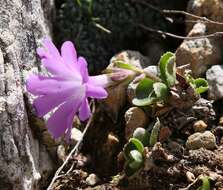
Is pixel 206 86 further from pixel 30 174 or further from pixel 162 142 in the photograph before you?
pixel 30 174

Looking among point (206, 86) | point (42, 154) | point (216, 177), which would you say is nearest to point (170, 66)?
point (206, 86)

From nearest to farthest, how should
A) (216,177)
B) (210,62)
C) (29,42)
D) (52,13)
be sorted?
(216,177) → (29,42) → (210,62) → (52,13)

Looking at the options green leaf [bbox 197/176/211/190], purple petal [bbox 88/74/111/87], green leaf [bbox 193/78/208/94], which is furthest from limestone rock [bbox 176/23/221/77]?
green leaf [bbox 197/176/211/190]

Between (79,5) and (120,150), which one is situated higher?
(79,5)

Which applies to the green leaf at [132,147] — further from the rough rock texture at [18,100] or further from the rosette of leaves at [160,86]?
the rough rock texture at [18,100]

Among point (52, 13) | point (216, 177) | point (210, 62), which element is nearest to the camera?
point (216, 177)

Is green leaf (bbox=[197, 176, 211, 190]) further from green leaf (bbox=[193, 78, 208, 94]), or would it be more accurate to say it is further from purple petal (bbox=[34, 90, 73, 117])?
purple petal (bbox=[34, 90, 73, 117])

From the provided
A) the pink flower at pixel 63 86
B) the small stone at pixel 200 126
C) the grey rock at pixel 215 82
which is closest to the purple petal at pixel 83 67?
the pink flower at pixel 63 86
